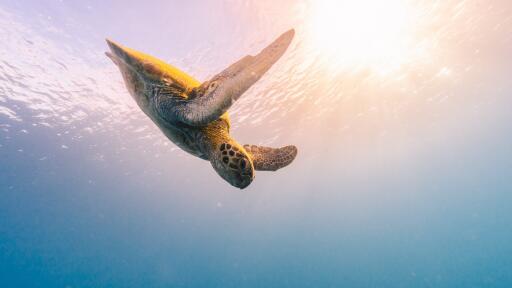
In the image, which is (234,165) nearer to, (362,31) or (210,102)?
(210,102)

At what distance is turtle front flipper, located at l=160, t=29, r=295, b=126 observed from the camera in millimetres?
2107

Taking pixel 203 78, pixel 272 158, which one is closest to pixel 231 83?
pixel 272 158

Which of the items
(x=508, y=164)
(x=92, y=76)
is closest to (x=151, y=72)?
(x=92, y=76)

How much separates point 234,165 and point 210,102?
596mm

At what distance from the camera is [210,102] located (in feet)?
7.70

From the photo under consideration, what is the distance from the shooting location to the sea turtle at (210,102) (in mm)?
2152

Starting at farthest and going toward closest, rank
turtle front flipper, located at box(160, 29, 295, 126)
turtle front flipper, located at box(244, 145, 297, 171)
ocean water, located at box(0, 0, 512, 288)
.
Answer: ocean water, located at box(0, 0, 512, 288)
turtle front flipper, located at box(244, 145, 297, 171)
turtle front flipper, located at box(160, 29, 295, 126)

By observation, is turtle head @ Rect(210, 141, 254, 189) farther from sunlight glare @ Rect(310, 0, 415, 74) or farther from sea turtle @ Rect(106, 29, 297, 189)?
sunlight glare @ Rect(310, 0, 415, 74)

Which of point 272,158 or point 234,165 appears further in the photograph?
point 272,158

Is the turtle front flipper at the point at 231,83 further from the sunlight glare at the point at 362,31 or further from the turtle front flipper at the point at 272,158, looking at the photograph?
the sunlight glare at the point at 362,31

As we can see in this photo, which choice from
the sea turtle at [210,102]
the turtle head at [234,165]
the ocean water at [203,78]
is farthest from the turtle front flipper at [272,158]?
the ocean water at [203,78]

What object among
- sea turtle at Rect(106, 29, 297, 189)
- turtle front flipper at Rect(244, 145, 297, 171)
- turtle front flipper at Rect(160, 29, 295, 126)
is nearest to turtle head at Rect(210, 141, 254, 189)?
sea turtle at Rect(106, 29, 297, 189)

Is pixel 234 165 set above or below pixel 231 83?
below

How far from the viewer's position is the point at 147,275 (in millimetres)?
67125
